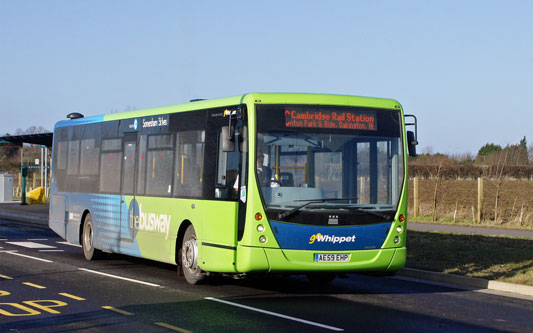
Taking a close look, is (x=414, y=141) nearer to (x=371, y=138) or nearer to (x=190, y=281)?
(x=371, y=138)

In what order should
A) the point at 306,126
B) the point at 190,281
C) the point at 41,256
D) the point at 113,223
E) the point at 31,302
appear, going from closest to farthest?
the point at 31,302 < the point at 306,126 < the point at 190,281 < the point at 113,223 < the point at 41,256

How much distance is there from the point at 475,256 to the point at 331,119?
21.7 feet

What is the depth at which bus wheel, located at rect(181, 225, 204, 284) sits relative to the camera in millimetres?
13180

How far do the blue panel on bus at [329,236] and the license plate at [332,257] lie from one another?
3.1 inches

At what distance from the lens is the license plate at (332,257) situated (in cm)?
1179

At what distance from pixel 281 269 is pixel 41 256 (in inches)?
332

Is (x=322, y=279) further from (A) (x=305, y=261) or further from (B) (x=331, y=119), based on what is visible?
(B) (x=331, y=119)

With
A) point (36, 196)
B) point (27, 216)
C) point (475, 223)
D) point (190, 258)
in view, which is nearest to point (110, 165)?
point (190, 258)

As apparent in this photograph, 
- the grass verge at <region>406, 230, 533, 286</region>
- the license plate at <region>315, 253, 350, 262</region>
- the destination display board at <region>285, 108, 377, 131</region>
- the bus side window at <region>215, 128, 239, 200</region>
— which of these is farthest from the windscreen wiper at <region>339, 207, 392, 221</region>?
the grass verge at <region>406, 230, 533, 286</region>

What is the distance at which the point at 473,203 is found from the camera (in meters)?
34.8

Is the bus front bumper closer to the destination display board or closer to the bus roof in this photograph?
the destination display board

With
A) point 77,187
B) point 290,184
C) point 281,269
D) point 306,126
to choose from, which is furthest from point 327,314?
point 77,187

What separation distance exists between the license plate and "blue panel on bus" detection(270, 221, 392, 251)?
0.08 meters

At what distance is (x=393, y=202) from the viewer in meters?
12.3
